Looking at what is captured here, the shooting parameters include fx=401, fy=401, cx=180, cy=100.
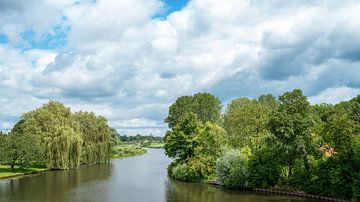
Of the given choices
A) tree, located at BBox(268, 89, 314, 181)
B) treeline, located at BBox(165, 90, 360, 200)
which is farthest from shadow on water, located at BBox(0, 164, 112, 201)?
tree, located at BBox(268, 89, 314, 181)

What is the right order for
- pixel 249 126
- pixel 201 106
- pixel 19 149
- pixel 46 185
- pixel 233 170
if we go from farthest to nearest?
pixel 201 106 < pixel 19 149 < pixel 249 126 < pixel 46 185 < pixel 233 170

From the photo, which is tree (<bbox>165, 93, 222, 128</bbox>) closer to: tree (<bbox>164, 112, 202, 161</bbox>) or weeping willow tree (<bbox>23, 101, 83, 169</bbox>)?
weeping willow tree (<bbox>23, 101, 83, 169</bbox>)

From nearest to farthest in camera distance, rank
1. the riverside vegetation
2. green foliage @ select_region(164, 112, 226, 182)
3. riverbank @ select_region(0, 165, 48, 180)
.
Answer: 1. green foliage @ select_region(164, 112, 226, 182)
2. riverbank @ select_region(0, 165, 48, 180)
3. the riverside vegetation

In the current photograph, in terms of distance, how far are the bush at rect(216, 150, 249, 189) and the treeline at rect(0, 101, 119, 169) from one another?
36205 mm

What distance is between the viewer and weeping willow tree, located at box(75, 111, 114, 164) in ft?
294

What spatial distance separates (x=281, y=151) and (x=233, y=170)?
679 centimetres

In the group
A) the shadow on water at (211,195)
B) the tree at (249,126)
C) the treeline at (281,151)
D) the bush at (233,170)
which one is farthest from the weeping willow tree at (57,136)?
the bush at (233,170)

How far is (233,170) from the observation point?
4838 centimetres

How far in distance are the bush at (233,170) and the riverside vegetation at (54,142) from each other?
35.2 metres

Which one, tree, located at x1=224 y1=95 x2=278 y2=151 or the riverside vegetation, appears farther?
the riverside vegetation

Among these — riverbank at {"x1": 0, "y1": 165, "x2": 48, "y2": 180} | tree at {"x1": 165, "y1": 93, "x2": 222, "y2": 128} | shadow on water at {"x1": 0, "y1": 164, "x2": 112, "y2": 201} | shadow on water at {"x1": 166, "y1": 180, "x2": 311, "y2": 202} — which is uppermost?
tree at {"x1": 165, "y1": 93, "x2": 222, "y2": 128}

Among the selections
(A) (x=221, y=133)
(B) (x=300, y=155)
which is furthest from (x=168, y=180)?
(B) (x=300, y=155)

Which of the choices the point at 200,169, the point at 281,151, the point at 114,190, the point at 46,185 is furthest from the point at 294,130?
the point at 46,185

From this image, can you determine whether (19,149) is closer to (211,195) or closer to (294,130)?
(211,195)
